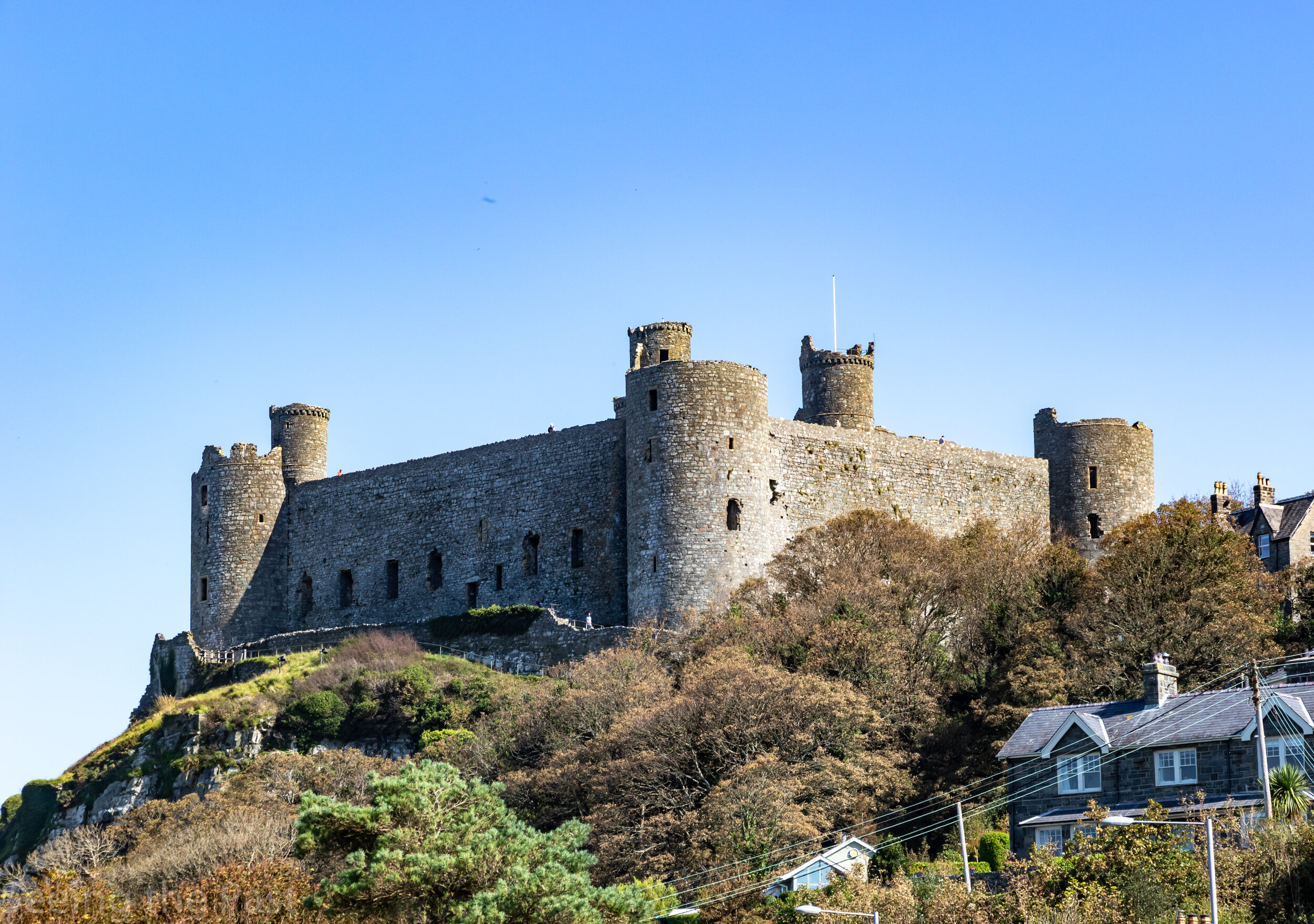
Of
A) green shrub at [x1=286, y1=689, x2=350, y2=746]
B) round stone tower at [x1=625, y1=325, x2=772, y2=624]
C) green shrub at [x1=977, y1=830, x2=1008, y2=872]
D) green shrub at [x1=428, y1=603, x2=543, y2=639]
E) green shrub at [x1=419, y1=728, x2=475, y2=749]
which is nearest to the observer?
green shrub at [x1=977, y1=830, x2=1008, y2=872]

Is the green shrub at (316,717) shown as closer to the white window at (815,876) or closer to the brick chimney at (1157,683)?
the white window at (815,876)

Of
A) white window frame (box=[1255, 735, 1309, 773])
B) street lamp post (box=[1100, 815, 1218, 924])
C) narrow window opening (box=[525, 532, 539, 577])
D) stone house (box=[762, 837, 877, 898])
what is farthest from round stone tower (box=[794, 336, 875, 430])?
street lamp post (box=[1100, 815, 1218, 924])

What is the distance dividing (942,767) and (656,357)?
19728 millimetres

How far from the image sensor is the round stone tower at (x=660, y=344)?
58750 mm

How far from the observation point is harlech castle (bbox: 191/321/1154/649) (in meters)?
52.9

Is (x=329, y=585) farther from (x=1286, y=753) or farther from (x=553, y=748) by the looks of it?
(x=1286, y=753)

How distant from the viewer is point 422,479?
206ft

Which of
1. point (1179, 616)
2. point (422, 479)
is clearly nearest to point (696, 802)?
point (1179, 616)

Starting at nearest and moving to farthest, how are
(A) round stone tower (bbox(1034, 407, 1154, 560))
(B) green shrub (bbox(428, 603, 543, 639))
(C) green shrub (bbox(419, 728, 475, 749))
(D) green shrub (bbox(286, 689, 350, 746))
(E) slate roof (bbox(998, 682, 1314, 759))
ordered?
(E) slate roof (bbox(998, 682, 1314, 759)) < (C) green shrub (bbox(419, 728, 475, 749)) < (D) green shrub (bbox(286, 689, 350, 746)) < (B) green shrub (bbox(428, 603, 543, 639)) < (A) round stone tower (bbox(1034, 407, 1154, 560))

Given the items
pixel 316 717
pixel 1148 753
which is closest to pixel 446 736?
pixel 316 717

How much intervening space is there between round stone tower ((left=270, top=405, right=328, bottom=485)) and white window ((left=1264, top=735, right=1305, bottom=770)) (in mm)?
40378

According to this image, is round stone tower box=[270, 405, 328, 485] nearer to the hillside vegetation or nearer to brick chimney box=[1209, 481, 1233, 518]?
the hillside vegetation

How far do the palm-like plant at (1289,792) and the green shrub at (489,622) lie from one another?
26.8 metres

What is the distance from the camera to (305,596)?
65.7 metres
